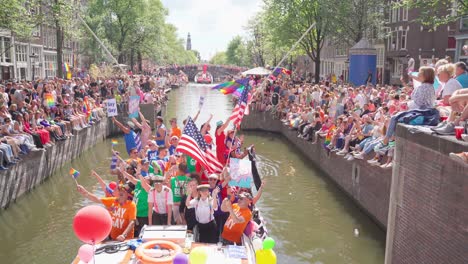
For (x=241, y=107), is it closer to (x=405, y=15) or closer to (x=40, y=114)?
(x=40, y=114)

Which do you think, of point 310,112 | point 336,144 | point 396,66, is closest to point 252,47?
point 396,66

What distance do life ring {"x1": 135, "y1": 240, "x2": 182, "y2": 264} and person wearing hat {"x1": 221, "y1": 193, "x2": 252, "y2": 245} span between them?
51.5 inches

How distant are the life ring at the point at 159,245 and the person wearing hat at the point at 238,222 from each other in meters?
1.31

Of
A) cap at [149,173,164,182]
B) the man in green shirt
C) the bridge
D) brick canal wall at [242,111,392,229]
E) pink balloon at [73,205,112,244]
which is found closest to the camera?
pink balloon at [73,205,112,244]

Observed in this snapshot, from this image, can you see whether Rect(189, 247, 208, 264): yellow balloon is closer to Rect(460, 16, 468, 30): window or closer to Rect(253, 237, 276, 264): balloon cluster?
Rect(253, 237, 276, 264): balloon cluster

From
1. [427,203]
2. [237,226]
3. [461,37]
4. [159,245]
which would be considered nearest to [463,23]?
[461,37]

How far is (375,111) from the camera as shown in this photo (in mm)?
15953

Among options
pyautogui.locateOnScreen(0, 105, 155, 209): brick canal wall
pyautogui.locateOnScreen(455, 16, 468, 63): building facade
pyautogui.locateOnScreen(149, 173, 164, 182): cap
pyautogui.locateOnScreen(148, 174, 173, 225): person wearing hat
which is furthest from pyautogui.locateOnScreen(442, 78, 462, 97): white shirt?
pyautogui.locateOnScreen(455, 16, 468, 63): building facade

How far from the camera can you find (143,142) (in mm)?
14789

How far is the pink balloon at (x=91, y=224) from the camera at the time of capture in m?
5.73

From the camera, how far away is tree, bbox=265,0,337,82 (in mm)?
36375

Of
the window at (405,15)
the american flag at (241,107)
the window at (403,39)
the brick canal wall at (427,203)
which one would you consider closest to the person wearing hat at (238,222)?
the brick canal wall at (427,203)

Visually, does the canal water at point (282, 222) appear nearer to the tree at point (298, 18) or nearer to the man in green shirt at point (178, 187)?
the man in green shirt at point (178, 187)

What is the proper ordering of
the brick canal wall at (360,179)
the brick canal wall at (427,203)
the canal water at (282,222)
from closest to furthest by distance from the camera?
the brick canal wall at (427,203) < the canal water at (282,222) < the brick canal wall at (360,179)
